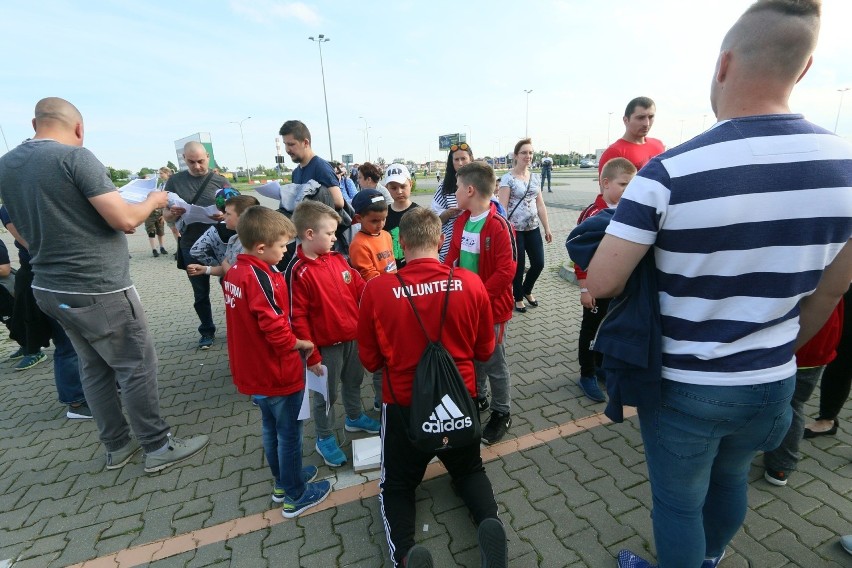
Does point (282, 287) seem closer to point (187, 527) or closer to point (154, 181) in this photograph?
point (154, 181)

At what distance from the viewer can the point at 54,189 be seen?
Answer: 2.46 meters

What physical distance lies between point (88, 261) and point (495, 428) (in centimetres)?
297

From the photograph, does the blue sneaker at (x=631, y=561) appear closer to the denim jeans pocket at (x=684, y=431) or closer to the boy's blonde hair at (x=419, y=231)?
the denim jeans pocket at (x=684, y=431)

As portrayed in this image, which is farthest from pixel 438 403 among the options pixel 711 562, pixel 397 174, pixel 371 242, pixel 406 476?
pixel 397 174

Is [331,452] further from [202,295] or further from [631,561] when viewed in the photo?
[202,295]

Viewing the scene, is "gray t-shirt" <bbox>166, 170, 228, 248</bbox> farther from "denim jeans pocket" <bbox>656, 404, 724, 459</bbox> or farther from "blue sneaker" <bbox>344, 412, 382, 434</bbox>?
"denim jeans pocket" <bbox>656, 404, 724, 459</bbox>

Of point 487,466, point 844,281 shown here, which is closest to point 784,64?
point 844,281

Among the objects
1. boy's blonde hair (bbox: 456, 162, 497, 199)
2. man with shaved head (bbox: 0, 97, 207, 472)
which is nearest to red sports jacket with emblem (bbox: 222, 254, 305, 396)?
man with shaved head (bbox: 0, 97, 207, 472)

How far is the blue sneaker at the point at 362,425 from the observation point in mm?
3277

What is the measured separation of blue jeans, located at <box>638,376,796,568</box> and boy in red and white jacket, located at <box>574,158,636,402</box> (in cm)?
113

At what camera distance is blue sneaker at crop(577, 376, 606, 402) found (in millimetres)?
3516

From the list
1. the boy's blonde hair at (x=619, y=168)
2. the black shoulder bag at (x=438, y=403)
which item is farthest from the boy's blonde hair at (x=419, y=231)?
the boy's blonde hair at (x=619, y=168)

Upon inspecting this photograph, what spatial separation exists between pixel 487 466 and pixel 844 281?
2.14 metres

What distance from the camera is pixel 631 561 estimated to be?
2021 mm
